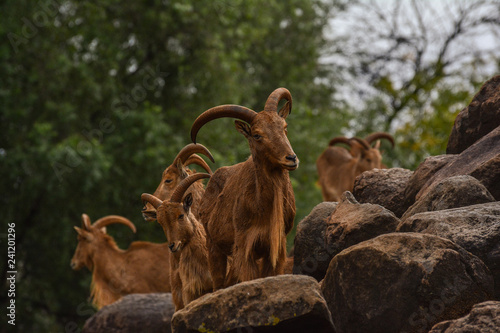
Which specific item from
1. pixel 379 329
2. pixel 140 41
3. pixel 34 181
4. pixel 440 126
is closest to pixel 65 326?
pixel 34 181

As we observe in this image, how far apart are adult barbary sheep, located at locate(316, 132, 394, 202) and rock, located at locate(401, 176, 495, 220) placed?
9251 millimetres

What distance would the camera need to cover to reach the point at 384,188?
871cm

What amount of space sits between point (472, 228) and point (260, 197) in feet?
5.94

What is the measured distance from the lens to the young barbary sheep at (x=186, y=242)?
7941mm

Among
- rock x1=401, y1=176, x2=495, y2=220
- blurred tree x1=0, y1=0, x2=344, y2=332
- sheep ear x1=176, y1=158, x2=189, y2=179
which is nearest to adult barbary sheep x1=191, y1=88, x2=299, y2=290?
rock x1=401, y1=176, x2=495, y2=220

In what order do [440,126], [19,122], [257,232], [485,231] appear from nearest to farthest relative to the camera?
1. [485,231]
2. [257,232]
3. [19,122]
4. [440,126]

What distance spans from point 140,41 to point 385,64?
11.7 meters

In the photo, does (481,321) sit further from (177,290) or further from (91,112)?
(91,112)

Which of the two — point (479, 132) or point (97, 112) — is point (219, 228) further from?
point (97, 112)

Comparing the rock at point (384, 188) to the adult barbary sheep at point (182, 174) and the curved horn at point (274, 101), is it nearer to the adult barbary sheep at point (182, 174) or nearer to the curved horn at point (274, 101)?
the adult barbary sheep at point (182, 174)

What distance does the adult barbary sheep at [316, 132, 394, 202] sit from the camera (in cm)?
1736

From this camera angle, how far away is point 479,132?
8703mm

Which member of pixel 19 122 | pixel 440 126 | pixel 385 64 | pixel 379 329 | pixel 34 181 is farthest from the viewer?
pixel 385 64

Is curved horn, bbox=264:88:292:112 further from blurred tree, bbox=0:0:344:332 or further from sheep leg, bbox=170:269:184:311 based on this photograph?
blurred tree, bbox=0:0:344:332
